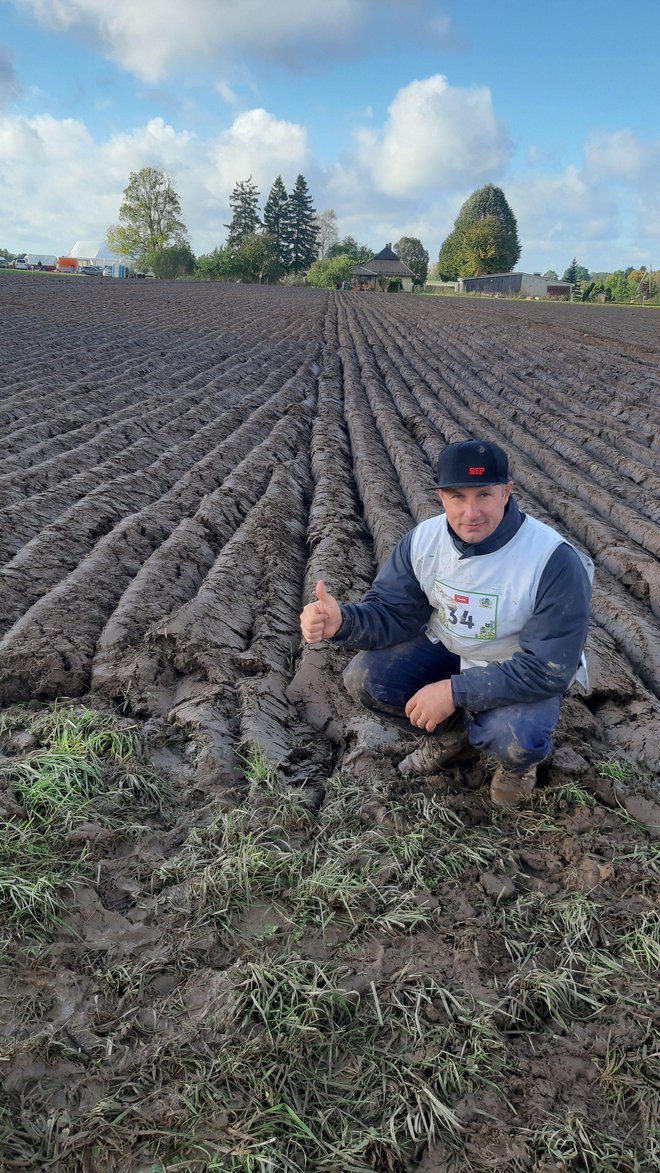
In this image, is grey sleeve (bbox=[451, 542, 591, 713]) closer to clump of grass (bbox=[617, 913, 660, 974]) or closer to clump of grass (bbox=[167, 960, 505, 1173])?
clump of grass (bbox=[617, 913, 660, 974])

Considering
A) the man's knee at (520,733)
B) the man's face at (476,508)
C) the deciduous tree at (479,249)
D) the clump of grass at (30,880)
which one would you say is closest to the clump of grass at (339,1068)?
the clump of grass at (30,880)

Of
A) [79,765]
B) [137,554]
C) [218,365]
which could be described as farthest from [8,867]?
[218,365]

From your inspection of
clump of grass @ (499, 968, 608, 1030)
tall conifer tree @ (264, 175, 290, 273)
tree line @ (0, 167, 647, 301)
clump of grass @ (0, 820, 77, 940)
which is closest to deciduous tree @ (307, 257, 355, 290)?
tree line @ (0, 167, 647, 301)

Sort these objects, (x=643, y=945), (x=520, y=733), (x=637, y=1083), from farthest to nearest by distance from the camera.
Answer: (x=520, y=733), (x=643, y=945), (x=637, y=1083)

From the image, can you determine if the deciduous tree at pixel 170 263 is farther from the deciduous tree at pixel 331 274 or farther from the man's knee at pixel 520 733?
the man's knee at pixel 520 733

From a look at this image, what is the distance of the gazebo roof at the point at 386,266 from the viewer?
70.9m

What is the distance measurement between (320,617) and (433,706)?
0.50m

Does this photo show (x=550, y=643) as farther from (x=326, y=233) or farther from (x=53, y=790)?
(x=326, y=233)

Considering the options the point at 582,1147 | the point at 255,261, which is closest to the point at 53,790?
the point at 582,1147

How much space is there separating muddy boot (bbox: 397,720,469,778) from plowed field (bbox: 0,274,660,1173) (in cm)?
8

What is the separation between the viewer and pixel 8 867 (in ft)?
7.84

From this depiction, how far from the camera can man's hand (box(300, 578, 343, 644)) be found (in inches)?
107

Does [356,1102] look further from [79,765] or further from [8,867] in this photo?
[79,765]

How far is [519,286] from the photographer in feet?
193
